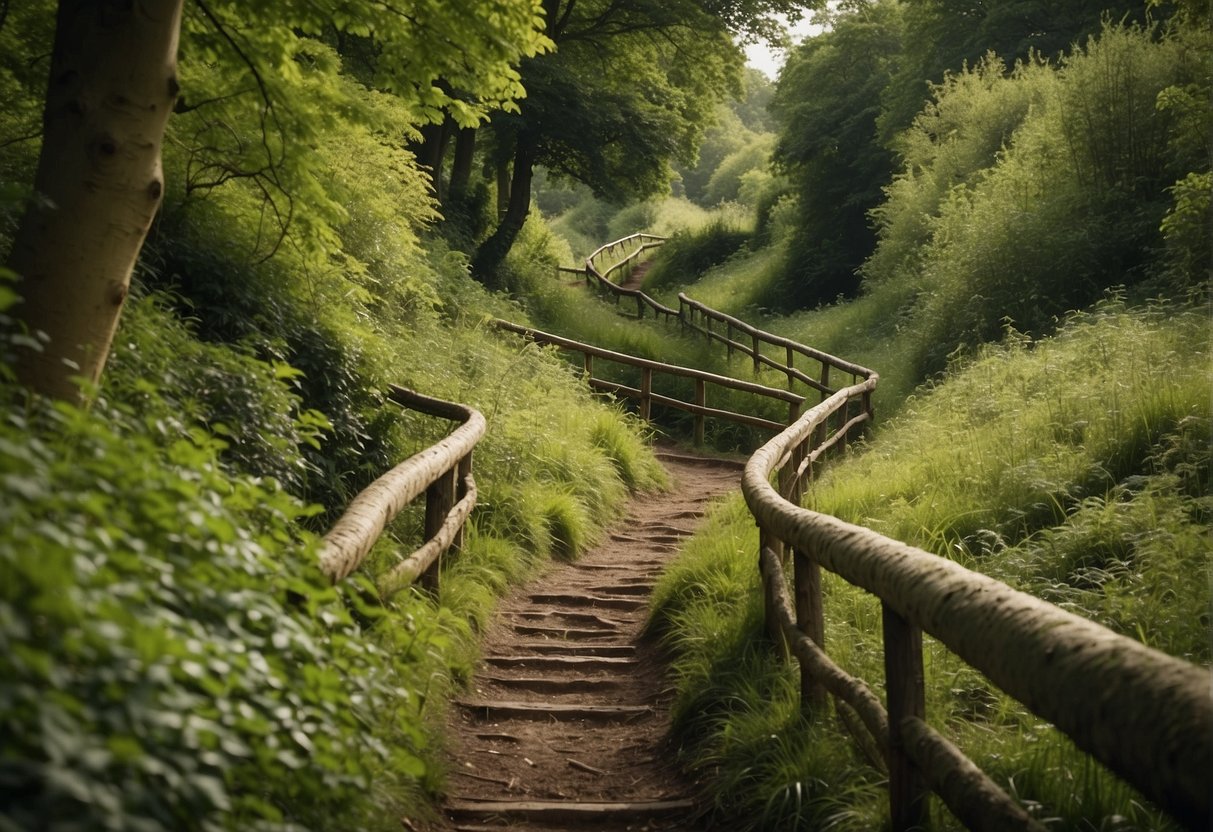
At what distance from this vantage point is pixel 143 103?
3736 mm

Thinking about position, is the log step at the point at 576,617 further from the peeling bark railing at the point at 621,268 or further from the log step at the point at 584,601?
the peeling bark railing at the point at 621,268

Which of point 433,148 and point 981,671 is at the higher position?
point 433,148

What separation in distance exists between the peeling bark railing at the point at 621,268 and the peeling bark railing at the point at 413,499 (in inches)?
643

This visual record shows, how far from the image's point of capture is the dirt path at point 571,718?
4.24 meters

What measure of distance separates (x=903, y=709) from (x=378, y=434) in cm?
490

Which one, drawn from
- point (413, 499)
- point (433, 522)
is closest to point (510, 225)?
point (433, 522)

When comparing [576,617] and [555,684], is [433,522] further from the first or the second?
[576,617]

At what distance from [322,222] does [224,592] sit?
4.11 meters

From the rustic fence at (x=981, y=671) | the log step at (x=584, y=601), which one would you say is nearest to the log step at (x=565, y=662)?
the log step at (x=584, y=601)

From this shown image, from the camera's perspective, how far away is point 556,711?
5.41 meters

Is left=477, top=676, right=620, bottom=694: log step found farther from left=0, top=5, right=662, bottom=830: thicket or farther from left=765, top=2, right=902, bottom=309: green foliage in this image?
left=765, top=2, right=902, bottom=309: green foliage

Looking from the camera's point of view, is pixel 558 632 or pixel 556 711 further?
pixel 558 632

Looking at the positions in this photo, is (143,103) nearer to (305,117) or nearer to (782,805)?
(305,117)

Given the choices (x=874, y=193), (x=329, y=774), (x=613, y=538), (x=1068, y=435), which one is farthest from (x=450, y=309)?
(x=874, y=193)
